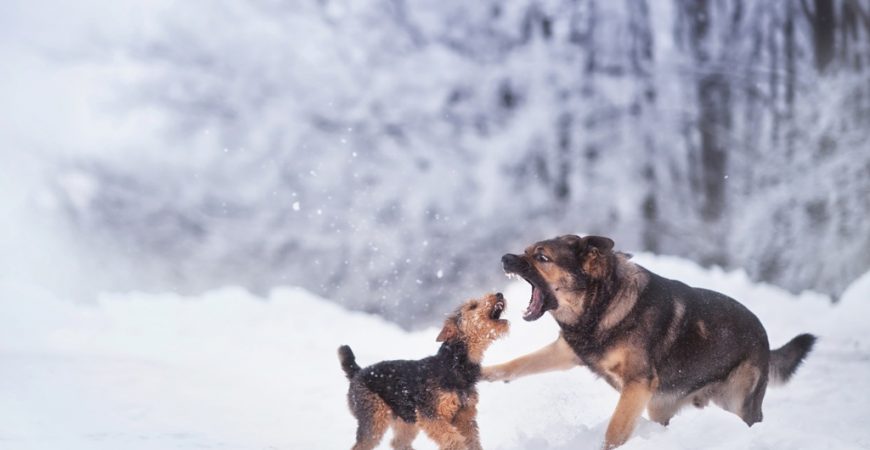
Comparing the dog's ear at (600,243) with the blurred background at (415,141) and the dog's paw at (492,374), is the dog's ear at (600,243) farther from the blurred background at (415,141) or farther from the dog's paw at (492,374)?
the blurred background at (415,141)

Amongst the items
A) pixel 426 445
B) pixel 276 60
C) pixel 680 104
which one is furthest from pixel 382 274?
pixel 680 104

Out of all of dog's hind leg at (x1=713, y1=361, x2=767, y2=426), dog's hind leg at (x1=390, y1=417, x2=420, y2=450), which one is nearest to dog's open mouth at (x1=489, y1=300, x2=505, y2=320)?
dog's hind leg at (x1=390, y1=417, x2=420, y2=450)

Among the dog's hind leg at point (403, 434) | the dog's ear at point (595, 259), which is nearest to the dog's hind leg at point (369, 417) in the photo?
the dog's hind leg at point (403, 434)

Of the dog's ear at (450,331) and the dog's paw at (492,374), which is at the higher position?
the dog's ear at (450,331)

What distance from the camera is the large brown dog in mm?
4359

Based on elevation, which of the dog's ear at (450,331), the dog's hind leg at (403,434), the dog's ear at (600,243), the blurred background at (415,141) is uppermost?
the blurred background at (415,141)

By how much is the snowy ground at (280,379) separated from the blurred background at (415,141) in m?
0.25

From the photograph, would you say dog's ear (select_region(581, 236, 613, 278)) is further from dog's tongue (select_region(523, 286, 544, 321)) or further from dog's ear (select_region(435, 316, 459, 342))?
dog's ear (select_region(435, 316, 459, 342))

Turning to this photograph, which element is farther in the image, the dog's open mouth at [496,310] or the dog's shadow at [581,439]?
the dog's shadow at [581,439]

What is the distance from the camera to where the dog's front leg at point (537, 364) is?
15.6 feet

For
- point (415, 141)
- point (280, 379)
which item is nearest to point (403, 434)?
point (280, 379)

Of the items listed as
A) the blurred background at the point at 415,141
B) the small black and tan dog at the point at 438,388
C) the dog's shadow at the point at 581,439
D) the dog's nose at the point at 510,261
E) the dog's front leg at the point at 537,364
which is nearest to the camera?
the small black and tan dog at the point at 438,388

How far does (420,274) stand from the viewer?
801 centimetres

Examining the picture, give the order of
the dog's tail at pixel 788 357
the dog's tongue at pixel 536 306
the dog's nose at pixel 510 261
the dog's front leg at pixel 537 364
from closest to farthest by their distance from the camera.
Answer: the dog's nose at pixel 510 261 → the dog's tongue at pixel 536 306 → the dog's front leg at pixel 537 364 → the dog's tail at pixel 788 357
